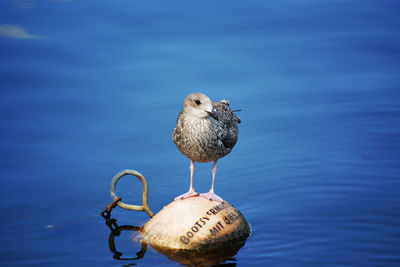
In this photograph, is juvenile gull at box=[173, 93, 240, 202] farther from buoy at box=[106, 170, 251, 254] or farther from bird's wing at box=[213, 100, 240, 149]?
buoy at box=[106, 170, 251, 254]

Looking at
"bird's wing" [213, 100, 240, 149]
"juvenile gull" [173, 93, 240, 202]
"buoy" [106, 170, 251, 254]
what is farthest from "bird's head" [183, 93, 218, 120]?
"buoy" [106, 170, 251, 254]

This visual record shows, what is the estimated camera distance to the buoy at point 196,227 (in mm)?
10633

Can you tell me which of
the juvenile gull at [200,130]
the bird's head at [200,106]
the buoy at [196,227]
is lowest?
the buoy at [196,227]

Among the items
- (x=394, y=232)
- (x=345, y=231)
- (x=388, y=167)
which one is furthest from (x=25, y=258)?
(x=388, y=167)

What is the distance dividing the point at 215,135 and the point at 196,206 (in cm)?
113

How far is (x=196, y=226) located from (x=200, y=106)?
5.93 ft

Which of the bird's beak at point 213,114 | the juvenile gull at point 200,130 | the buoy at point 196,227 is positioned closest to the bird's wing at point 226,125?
the juvenile gull at point 200,130

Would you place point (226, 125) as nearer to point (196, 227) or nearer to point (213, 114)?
point (213, 114)

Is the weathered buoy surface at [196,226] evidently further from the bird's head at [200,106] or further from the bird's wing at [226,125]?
the bird's head at [200,106]

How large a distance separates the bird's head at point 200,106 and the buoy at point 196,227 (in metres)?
1.42

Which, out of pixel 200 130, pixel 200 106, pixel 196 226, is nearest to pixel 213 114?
pixel 200 106

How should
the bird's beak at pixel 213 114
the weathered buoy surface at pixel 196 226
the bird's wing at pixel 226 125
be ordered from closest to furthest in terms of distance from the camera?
1. the bird's beak at pixel 213 114
2. the weathered buoy surface at pixel 196 226
3. the bird's wing at pixel 226 125

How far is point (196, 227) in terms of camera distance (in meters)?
10.6

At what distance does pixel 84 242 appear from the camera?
38.6 feet
